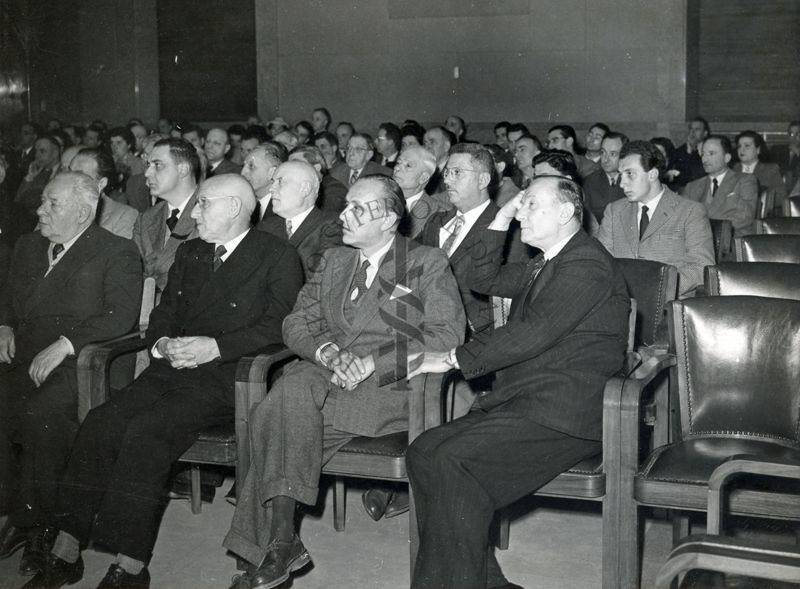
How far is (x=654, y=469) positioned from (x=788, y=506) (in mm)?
362

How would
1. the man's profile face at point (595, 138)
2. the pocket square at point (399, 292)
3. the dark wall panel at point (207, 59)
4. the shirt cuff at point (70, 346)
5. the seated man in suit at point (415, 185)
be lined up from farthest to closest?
the dark wall panel at point (207, 59)
the man's profile face at point (595, 138)
the seated man in suit at point (415, 185)
the shirt cuff at point (70, 346)
the pocket square at point (399, 292)

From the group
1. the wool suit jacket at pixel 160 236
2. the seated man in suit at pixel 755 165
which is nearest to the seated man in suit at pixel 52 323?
the wool suit jacket at pixel 160 236

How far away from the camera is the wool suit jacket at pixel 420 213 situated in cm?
475

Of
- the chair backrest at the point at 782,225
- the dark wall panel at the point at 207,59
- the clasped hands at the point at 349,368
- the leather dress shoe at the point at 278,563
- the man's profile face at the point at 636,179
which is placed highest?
the dark wall panel at the point at 207,59

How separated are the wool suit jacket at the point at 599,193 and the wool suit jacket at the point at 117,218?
3190mm

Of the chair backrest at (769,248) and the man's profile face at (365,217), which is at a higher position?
the man's profile face at (365,217)

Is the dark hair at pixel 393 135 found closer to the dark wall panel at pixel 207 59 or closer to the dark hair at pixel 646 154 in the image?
the dark hair at pixel 646 154

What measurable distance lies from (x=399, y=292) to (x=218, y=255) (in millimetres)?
769

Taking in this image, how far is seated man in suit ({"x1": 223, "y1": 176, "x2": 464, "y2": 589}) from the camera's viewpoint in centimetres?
293

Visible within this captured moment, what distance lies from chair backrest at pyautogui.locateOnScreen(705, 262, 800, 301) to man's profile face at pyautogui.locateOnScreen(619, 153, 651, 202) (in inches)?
50.1

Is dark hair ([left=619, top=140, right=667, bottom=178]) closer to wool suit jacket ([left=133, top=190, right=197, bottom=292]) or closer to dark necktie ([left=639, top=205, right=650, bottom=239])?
dark necktie ([left=639, top=205, right=650, bottom=239])

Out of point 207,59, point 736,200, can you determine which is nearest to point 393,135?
point 736,200

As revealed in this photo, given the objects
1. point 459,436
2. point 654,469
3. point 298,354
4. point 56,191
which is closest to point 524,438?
point 459,436

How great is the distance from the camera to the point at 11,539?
10.7 feet
